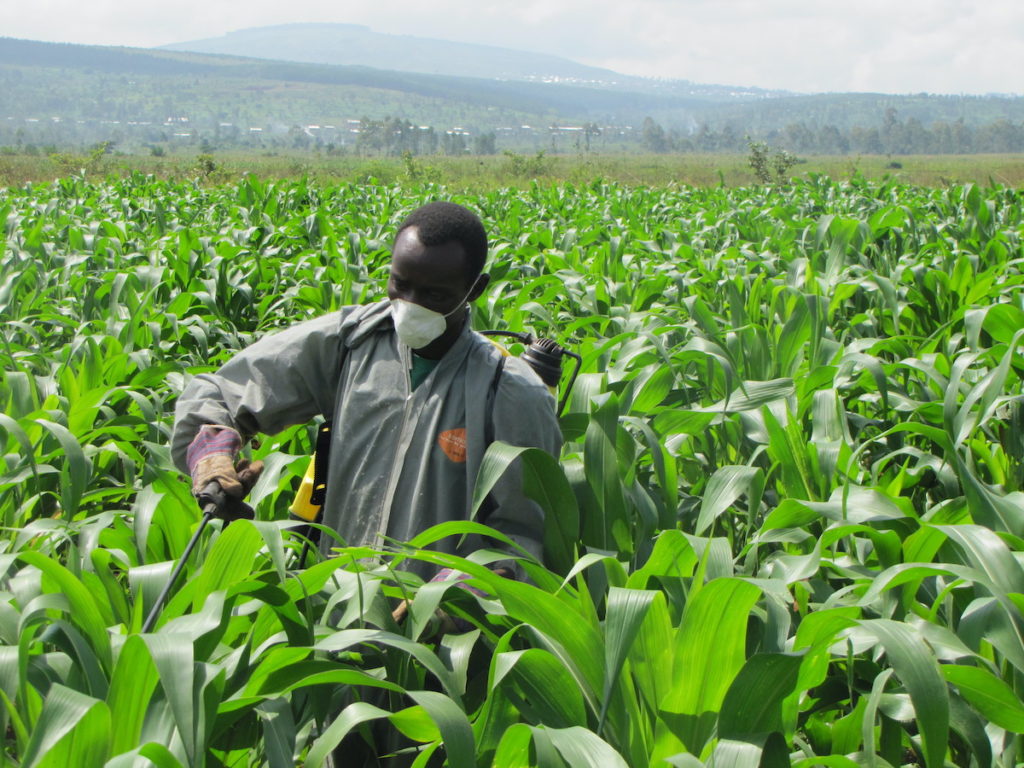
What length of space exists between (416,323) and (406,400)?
16 cm

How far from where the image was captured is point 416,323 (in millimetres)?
1828

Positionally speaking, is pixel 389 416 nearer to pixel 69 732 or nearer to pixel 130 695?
pixel 130 695

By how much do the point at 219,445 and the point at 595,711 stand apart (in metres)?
0.81

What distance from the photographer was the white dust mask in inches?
71.7

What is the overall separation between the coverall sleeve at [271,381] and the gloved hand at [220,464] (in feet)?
0.25

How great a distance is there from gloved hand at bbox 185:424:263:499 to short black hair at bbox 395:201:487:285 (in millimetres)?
485

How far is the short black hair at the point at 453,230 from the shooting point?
1823mm

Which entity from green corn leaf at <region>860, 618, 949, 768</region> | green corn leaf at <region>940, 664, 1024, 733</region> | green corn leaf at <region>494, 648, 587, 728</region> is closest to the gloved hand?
green corn leaf at <region>494, 648, 587, 728</region>

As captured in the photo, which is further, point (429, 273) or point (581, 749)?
point (429, 273)

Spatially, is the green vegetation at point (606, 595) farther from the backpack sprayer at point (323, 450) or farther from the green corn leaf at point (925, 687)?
the backpack sprayer at point (323, 450)

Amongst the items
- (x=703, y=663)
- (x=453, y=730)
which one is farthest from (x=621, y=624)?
(x=453, y=730)

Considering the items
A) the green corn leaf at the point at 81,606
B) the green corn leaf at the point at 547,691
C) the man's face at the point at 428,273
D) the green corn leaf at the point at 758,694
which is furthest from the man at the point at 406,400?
the green corn leaf at the point at 758,694

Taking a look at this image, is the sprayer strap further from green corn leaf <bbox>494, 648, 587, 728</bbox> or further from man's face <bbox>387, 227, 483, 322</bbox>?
green corn leaf <bbox>494, 648, 587, 728</bbox>

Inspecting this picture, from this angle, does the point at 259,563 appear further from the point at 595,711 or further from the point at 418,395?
the point at 595,711
